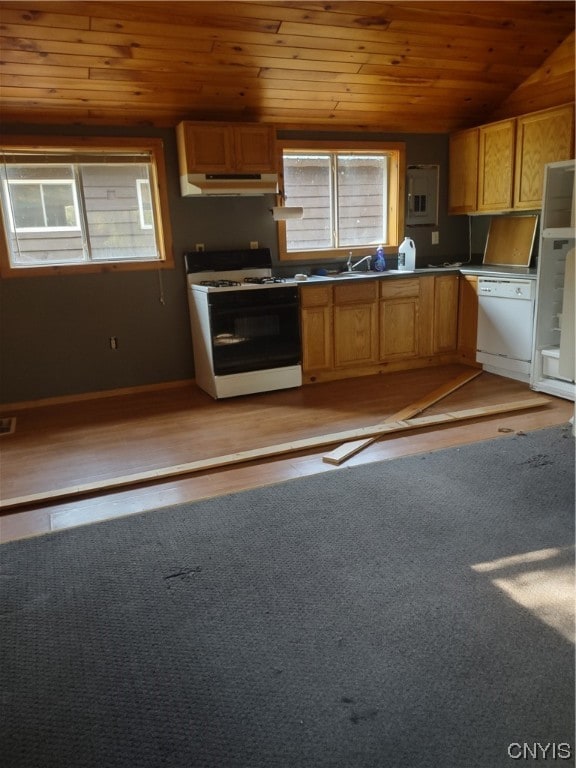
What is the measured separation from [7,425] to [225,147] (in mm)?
2683

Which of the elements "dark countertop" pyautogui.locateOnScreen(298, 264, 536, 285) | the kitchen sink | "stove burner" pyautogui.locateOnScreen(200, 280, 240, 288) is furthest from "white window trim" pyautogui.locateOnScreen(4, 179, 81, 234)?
the kitchen sink

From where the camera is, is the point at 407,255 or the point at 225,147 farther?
the point at 407,255

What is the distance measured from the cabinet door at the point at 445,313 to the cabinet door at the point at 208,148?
214cm

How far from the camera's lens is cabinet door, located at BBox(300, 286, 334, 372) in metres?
4.68

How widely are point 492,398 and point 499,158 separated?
7.24 ft

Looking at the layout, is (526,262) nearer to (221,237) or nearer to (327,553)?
(221,237)

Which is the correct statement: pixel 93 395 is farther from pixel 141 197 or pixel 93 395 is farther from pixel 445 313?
pixel 445 313

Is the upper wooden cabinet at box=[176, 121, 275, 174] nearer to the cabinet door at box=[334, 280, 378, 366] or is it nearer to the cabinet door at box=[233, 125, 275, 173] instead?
the cabinet door at box=[233, 125, 275, 173]

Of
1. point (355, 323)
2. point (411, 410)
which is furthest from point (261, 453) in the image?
point (355, 323)

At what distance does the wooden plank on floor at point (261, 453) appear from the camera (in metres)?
2.92

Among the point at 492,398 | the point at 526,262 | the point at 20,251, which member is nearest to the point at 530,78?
the point at 526,262

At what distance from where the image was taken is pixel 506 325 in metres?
4.69

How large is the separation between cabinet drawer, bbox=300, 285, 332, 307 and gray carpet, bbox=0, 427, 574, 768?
2.19 m

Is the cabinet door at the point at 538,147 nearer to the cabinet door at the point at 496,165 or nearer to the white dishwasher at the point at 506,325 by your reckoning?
the cabinet door at the point at 496,165
